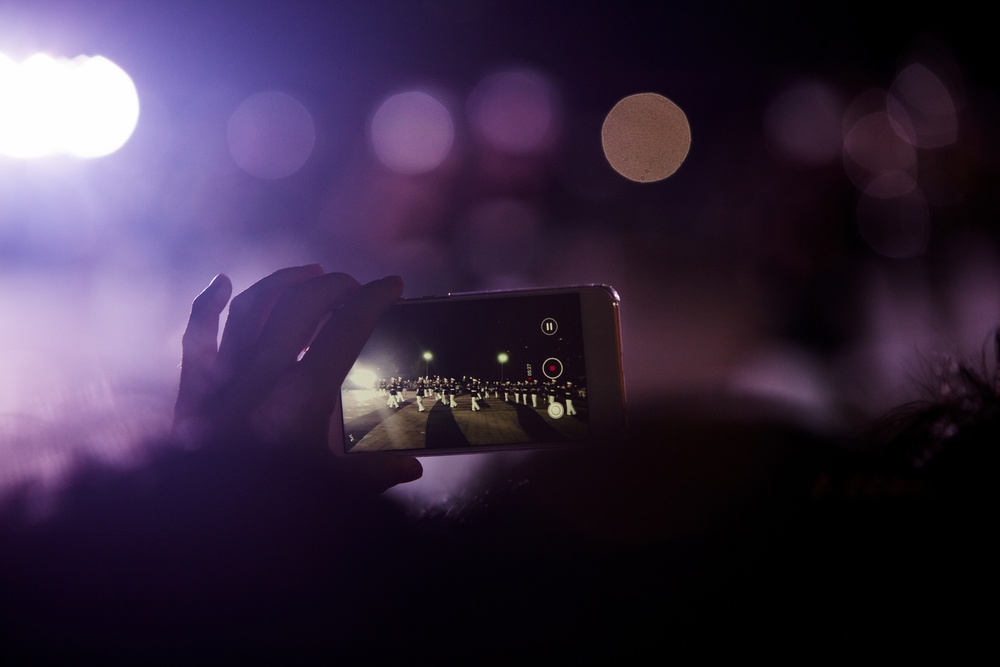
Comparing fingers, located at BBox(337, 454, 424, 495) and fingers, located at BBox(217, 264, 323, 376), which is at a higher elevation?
fingers, located at BBox(217, 264, 323, 376)

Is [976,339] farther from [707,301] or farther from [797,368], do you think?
[707,301]

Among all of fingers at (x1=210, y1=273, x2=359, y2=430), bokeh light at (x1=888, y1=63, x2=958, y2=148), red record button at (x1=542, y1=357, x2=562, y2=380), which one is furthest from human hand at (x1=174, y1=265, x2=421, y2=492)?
bokeh light at (x1=888, y1=63, x2=958, y2=148)

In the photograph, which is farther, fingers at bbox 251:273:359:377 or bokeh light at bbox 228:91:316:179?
bokeh light at bbox 228:91:316:179

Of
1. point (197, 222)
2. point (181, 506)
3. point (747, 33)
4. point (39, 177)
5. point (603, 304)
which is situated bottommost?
point (181, 506)

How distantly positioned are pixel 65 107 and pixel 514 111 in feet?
3.15

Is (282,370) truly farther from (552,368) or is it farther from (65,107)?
(65,107)

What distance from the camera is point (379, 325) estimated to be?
2.33 feet

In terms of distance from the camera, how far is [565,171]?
1.09m

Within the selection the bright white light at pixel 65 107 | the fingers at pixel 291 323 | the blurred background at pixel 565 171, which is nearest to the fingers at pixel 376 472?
the fingers at pixel 291 323

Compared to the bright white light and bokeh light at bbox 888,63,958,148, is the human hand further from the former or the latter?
bokeh light at bbox 888,63,958,148

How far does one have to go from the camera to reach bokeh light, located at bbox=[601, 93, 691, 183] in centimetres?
106

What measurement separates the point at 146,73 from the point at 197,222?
1.03ft

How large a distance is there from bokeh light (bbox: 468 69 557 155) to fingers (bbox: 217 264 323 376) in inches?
25.0

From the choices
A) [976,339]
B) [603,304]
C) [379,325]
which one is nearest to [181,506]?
[379,325]
